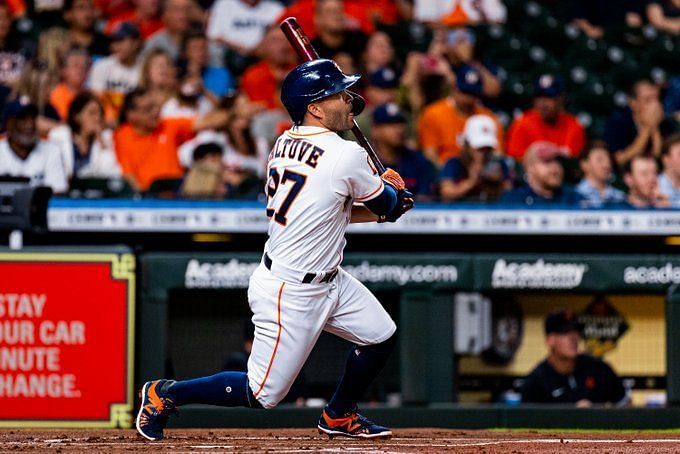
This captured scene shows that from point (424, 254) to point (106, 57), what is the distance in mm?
3478

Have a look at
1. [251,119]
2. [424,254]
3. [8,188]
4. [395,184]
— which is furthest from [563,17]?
[395,184]

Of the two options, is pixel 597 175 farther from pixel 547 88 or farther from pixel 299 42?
pixel 299 42

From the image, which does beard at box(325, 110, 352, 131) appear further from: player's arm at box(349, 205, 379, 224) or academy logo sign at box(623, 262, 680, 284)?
academy logo sign at box(623, 262, 680, 284)

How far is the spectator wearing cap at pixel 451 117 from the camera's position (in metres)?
9.27

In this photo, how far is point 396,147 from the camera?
344 inches

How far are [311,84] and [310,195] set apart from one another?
1.52ft

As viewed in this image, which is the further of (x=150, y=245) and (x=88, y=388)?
(x=150, y=245)

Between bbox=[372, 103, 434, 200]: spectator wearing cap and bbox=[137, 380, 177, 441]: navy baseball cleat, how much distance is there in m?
3.50

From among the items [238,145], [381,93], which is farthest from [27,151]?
[381,93]

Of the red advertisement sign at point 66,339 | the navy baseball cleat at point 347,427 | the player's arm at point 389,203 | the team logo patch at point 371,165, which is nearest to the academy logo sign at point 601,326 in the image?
the red advertisement sign at point 66,339

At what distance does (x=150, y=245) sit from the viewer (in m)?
8.20

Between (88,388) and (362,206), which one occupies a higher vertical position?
(362,206)

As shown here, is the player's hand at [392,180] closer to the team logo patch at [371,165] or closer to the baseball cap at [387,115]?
the team logo patch at [371,165]

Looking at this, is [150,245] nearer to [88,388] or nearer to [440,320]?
[88,388]
